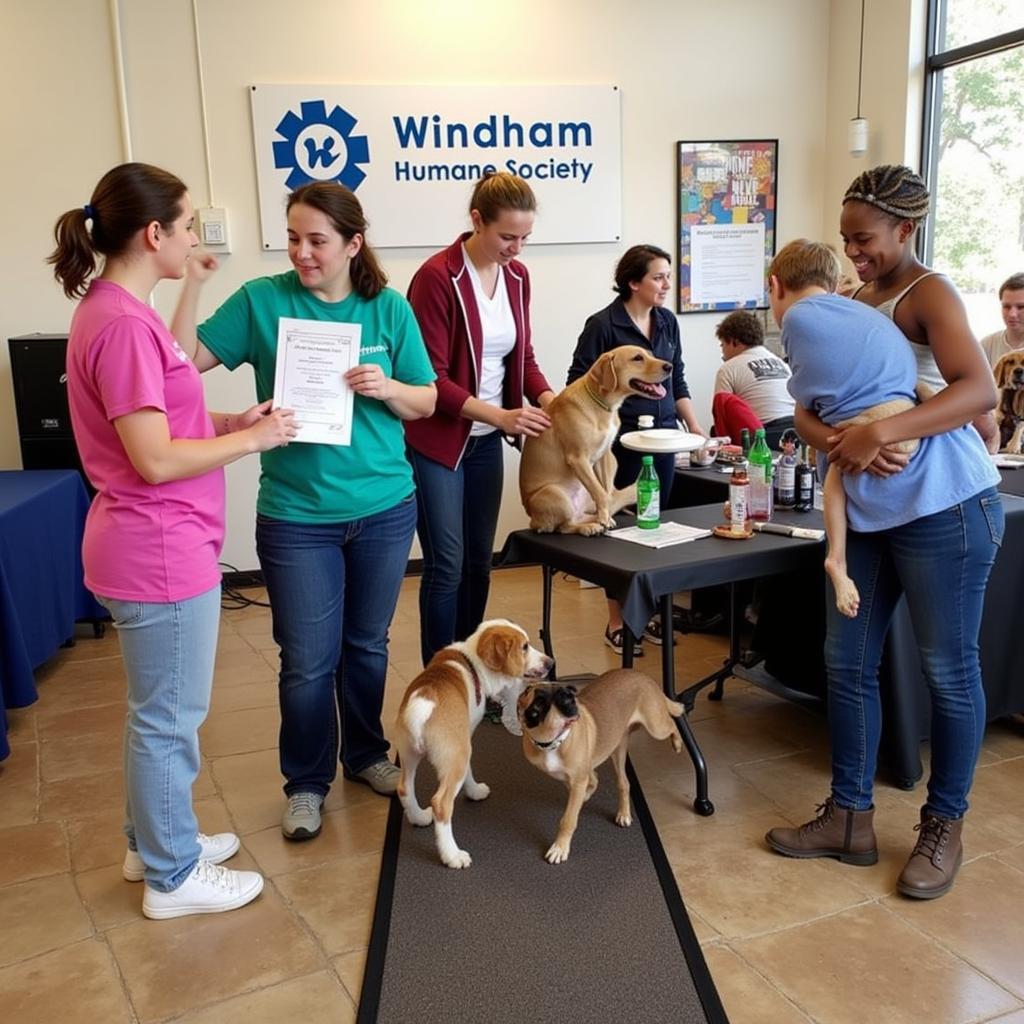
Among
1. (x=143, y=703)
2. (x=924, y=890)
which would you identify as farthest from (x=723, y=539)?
(x=143, y=703)

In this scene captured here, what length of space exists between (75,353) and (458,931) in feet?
4.69

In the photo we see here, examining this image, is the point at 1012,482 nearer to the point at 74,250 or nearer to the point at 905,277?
the point at 905,277

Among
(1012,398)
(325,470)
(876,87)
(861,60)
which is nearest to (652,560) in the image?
(325,470)

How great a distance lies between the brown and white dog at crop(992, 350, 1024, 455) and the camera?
3.68 meters

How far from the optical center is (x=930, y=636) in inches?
81.2

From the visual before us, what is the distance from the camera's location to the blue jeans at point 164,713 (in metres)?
1.89

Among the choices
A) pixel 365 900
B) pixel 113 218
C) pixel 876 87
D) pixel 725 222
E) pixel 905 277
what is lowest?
pixel 365 900

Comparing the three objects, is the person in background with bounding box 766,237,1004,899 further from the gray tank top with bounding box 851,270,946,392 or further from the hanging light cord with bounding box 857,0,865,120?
the hanging light cord with bounding box 857,0,865,120

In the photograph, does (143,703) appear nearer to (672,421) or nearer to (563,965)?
(563,965)

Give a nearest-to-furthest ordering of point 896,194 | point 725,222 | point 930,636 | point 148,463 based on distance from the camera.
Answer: point 148,463, point 896,194, point 930,636, point 725,222

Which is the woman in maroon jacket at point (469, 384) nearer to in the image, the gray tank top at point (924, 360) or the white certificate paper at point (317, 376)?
the white certificate paper at point (317, 376)

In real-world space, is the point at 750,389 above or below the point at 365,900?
above

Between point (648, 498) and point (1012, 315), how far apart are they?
226 centimetres

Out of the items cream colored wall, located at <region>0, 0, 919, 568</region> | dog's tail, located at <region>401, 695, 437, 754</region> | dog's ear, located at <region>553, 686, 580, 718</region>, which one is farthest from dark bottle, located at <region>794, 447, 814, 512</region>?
cream colored wall, located at <region>0, 0, 919, 568</region>
